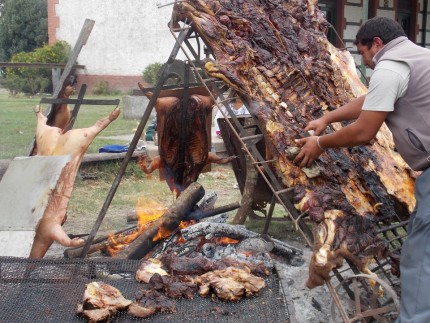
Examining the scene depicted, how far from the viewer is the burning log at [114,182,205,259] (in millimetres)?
5387

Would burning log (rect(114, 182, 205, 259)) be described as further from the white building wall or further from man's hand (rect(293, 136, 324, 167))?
the white building wall

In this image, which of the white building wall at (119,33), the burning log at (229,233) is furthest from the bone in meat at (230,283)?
the white building wall at (119,33)

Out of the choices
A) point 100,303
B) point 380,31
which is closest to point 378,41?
point 380,31

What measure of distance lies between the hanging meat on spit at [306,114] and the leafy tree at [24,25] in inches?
1215

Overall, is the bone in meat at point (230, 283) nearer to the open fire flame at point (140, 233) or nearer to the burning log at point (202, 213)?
the open fire flame at point (140, 233)

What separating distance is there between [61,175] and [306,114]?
7.19ft

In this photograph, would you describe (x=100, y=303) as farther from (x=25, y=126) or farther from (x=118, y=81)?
(x=118, y=81)

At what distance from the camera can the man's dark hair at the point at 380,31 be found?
4.02m

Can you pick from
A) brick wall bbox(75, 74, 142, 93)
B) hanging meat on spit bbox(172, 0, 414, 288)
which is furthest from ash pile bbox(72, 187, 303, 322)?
brick wall bbox(75, 74, 142, 93)

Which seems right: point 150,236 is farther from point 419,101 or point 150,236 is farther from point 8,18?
point 8,18

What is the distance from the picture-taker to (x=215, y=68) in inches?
180

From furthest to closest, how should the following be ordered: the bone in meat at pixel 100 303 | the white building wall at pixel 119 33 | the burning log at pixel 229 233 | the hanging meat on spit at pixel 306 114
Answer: the white building wall at pixel 119 33 < the burning log at pixel 229 233 < the hanging meat on spit at pixel 306 114 < the bone in meat at pixel 100 303

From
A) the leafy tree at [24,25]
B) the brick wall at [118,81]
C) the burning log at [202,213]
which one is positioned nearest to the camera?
the burning log at [202,213]

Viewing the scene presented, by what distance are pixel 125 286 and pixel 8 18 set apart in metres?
33.5
